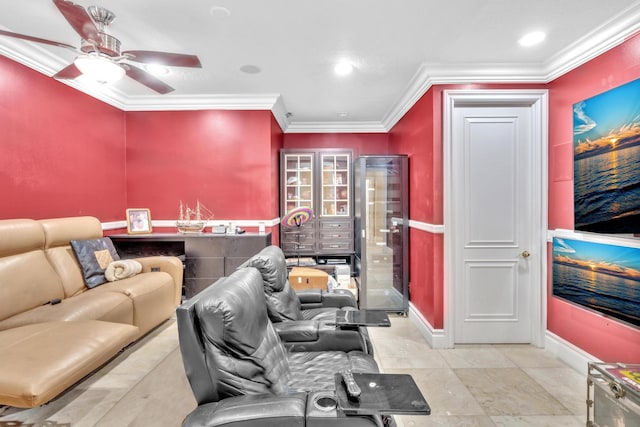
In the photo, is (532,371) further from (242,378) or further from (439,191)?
(242,378)

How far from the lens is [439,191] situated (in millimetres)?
3033

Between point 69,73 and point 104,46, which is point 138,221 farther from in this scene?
point 104,46

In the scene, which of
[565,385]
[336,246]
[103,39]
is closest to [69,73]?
[103,39]

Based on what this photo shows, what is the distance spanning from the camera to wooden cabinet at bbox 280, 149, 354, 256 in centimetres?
483

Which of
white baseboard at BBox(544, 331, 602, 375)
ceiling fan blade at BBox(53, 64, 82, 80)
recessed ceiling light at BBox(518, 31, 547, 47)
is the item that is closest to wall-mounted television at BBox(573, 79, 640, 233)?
recessed ceiling light at BBox(518, 31, 547, 47)

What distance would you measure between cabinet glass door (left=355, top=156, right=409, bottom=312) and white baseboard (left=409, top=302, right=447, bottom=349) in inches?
14.6

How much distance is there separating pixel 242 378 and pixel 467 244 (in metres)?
2.55

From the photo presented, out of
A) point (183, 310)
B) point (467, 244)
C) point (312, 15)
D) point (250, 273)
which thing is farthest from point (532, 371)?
point (312, 15)

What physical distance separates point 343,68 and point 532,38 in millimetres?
1587

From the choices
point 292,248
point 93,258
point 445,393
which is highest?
point 93,258

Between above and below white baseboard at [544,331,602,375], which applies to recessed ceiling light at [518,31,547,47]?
above

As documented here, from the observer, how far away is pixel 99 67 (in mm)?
2070

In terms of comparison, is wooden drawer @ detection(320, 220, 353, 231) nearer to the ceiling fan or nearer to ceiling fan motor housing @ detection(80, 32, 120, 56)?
the ceiling fan

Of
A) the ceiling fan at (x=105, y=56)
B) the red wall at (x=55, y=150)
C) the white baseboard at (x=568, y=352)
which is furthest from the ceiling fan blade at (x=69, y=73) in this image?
the white baseboard at (x=568, y=352)
